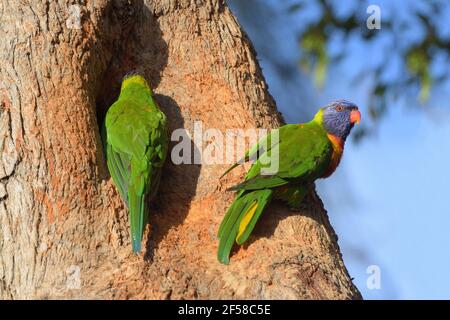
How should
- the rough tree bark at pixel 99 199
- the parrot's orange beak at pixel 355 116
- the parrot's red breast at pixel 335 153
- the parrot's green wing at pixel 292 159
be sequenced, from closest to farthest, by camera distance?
the rough tree bark at pixel 99 199
the parrot's green wing at pixel 292 159
the parrot's red breast at pixel 335 153
the parrot's orange beak at pixel 355 116

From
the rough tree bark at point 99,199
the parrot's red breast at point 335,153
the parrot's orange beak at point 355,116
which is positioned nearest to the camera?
the rough tree bark at point 99,199

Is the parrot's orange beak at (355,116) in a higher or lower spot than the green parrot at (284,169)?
higher

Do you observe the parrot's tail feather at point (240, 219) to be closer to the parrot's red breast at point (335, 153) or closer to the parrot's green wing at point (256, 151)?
the parrot's green wing at point (256, 151)

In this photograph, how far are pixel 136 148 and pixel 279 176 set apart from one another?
742 millimetres

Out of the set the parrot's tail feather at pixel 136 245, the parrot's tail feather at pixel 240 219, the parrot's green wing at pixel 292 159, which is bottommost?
the parrot's tail feather at pixel 136 245

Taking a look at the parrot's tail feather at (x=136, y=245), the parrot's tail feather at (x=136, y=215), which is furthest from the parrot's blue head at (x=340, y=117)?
the parrot's tail feather at (x=136, y=245)

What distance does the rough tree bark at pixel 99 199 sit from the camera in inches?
163

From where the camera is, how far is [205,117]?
Result: 15.8ft

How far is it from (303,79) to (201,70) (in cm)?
300

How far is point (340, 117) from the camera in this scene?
496 cm

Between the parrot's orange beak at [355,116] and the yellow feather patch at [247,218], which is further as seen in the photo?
the parrot's orange beak at [355,116]

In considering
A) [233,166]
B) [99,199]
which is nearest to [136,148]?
[99,199]

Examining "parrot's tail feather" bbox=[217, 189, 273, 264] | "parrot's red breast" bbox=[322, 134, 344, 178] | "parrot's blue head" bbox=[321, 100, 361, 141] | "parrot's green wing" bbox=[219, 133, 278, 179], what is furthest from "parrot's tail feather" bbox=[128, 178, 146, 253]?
"parrot's blue head" bbox=[321, 100, 361, 141]

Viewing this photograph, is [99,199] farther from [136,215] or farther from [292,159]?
[292,159]
